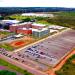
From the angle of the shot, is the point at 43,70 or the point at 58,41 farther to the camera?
the point at 58,41

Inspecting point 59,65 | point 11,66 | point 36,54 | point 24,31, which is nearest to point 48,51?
point 36,54

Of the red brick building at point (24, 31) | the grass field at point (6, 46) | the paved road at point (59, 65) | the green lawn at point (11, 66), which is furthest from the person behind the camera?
the red brick building at point (24, 31)

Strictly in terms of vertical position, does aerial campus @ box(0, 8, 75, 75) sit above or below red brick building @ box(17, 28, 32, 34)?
below

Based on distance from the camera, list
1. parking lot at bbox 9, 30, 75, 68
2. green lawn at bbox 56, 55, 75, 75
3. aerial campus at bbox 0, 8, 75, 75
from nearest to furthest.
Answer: green lawn at bbox 56, 55, 75, 75, aerial campus at bbox 0, 8, 75, 75, parking lot at bbox 9, 30, 75, 68

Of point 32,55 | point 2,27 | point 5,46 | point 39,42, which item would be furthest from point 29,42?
point 2,27

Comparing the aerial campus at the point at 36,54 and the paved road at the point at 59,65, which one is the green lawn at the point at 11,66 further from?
the paved road at the point at 59,65

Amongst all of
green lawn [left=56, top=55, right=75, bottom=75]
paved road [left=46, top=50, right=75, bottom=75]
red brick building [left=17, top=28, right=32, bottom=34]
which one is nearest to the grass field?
paved road [left=46, top=50, right=75, bottom=75]

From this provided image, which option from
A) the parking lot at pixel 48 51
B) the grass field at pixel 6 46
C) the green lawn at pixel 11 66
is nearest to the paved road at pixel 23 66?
the green lawn at pixel 11 66

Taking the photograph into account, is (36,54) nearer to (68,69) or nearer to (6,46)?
(6,46)

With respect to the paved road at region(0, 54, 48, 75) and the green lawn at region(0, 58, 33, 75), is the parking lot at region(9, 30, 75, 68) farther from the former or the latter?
the green lawn at region(0, 58, 33, 75)

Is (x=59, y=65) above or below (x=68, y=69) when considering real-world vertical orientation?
below

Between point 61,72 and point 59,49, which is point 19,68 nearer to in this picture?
point 61,72
